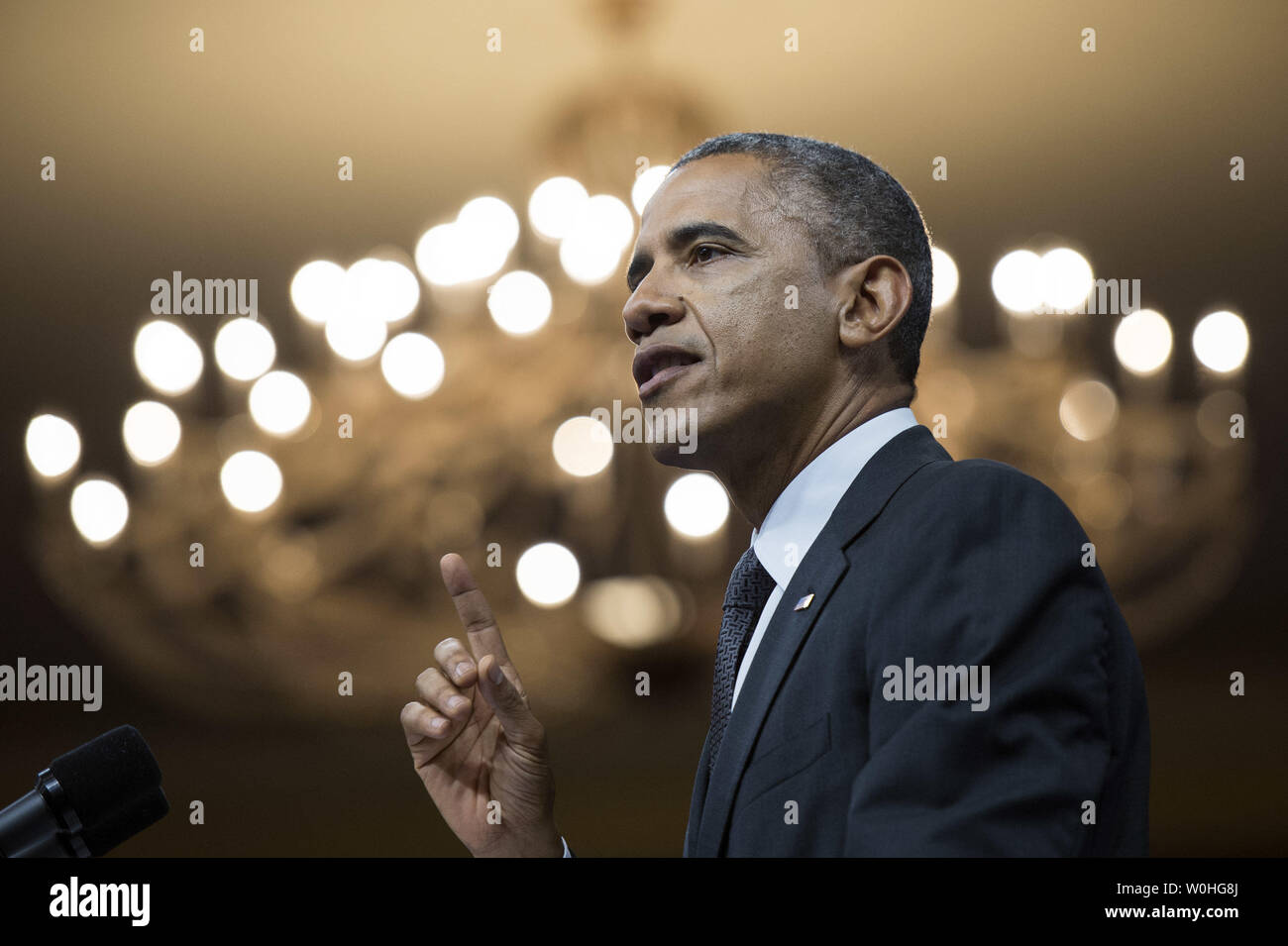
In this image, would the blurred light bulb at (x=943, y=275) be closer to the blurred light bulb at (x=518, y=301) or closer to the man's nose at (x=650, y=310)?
the blurred light bulb at (x=518, y=301)

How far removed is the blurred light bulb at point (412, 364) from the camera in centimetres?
327

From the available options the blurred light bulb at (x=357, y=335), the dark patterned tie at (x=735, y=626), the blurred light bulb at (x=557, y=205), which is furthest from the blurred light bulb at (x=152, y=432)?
the dark patterned tie at (x=735, y=626)

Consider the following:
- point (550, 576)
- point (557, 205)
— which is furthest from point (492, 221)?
point (550, 576)

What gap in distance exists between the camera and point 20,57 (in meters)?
4.67

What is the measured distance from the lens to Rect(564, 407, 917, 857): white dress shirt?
1.33 meters

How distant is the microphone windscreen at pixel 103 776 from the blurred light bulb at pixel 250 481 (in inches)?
103

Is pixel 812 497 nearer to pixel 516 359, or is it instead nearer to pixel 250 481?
pixel 516 359

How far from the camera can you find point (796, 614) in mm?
1160

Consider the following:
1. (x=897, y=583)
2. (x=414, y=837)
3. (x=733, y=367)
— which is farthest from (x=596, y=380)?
(x=414, y=837)

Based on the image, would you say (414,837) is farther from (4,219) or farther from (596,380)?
(4,219)

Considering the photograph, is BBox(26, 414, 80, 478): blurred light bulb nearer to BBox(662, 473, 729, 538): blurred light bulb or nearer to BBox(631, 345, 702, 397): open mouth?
BBox(662, 473, 729, 538): blurred light bulb

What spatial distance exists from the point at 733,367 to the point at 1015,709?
60cm

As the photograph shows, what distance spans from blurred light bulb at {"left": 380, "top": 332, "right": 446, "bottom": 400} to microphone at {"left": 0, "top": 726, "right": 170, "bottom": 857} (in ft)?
7.82

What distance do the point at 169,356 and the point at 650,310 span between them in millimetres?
2463
